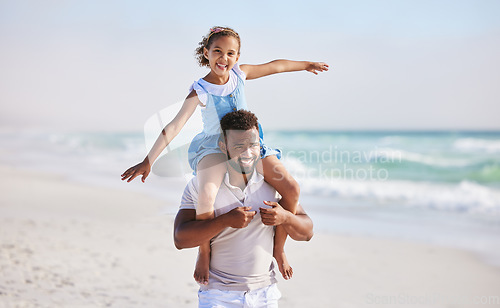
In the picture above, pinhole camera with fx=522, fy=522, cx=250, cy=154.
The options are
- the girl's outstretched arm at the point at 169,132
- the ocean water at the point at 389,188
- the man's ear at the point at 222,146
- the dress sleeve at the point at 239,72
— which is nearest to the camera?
the man's ear at the point at 222,146

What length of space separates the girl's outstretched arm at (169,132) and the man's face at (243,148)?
20.2 inches

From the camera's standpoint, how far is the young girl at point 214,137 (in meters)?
2.70

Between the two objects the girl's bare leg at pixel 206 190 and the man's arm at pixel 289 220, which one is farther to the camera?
the girl's bare leg at pixel 206 190

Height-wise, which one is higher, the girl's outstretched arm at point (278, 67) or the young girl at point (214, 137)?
the girl's outstretched arm at point (278, 67)

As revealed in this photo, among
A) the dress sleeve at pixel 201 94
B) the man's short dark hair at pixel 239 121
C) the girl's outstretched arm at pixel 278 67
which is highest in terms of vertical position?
the girl's outstretched arm at pixel 278 67

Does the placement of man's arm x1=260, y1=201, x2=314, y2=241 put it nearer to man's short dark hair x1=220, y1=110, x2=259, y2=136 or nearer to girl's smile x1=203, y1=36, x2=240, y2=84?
man's short dark hair x1=220, y1=110, x2=259, y2=136

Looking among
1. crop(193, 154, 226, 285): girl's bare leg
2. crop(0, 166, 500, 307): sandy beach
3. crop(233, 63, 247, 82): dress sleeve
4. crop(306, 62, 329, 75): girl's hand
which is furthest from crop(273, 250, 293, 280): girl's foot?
crop(0, 166, 500, 307): sandy beach

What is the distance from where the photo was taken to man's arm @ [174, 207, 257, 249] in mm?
2420

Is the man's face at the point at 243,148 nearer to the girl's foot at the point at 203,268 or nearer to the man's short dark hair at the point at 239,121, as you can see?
the man's short dark hair at the point at 239,121

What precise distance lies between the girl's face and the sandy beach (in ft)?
12.3

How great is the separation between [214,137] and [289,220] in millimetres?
713

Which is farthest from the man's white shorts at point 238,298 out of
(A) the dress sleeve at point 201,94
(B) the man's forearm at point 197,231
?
(A) the dress sleeve at point 201,94

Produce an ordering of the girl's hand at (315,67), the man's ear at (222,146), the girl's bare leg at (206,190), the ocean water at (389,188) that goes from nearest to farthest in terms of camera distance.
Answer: the girl's bare leg at (206,190) → the man's ear at (222,146) → the girl's hand at (315,67) → the ocean water at (389,188)

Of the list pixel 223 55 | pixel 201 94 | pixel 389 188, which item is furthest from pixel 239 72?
pixel 389 188
